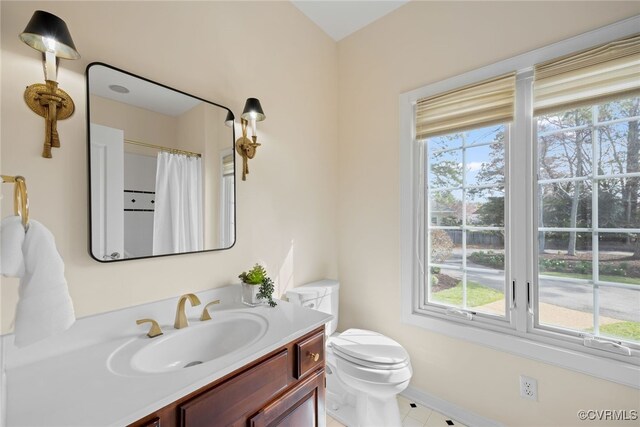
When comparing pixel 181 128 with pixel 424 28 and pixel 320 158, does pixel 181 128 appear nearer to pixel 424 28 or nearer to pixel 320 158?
pixel 320 158

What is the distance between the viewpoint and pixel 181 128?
1247 mm

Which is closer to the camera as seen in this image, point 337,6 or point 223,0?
point 223,0

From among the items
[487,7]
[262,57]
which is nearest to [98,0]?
[262,57]

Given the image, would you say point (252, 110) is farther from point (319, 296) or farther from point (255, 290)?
point (319, 296)

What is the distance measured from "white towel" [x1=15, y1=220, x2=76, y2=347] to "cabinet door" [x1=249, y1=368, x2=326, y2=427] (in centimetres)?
63

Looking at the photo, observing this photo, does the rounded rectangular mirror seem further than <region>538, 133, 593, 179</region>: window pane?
No

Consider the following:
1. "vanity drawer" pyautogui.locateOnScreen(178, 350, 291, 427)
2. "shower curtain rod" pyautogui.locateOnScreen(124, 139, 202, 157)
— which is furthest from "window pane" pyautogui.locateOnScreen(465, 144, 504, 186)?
"shower curtain rod" pyautogui.locateOnScreen(124, 139, 202, 157)

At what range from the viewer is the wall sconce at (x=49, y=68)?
2.65ft

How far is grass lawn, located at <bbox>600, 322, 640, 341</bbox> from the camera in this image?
1218 millimetres

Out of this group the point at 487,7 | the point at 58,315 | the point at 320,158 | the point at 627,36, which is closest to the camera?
the point at 58,315

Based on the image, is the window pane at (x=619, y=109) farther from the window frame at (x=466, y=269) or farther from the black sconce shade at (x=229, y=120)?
the black sconce shade at (x=229, y=120)

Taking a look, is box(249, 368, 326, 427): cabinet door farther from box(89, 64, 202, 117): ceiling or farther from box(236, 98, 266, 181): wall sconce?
box(89, 64, 202, 117): ceiling

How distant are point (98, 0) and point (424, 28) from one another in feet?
5.58

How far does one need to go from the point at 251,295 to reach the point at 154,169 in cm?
71
